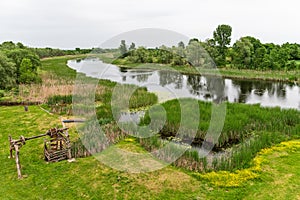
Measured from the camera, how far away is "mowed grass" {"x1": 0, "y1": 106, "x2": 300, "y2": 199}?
748 centimetres

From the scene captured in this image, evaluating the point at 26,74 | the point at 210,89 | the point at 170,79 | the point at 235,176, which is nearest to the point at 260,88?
the point at 210,89

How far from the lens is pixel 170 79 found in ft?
105

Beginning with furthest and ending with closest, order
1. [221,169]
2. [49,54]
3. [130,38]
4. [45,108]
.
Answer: [49,54] < [45,108] < [130,38] < [221,169]

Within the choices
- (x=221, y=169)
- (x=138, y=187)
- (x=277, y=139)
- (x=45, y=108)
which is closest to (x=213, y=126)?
(x=277, y=139)

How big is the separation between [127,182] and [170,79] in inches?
974

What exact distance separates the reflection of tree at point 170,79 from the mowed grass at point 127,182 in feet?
60.5

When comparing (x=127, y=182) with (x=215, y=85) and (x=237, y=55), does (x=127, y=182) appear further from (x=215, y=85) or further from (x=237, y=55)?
(x=237, y=55)

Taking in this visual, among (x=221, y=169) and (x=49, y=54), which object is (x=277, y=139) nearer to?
(x=221, y=169)

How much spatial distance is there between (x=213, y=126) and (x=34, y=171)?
774 cm

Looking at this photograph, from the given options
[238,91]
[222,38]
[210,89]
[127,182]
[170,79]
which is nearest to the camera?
[127,182]

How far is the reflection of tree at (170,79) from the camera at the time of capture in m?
28.5

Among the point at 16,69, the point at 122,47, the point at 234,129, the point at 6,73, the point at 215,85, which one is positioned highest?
the point at 122,47

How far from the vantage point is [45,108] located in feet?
56.1

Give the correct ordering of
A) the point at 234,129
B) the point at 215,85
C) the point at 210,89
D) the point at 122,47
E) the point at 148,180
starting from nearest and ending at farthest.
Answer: the point at 148,180
the point at 122,47
the point at 234,129
the point at 210,89
the point at 215,85
